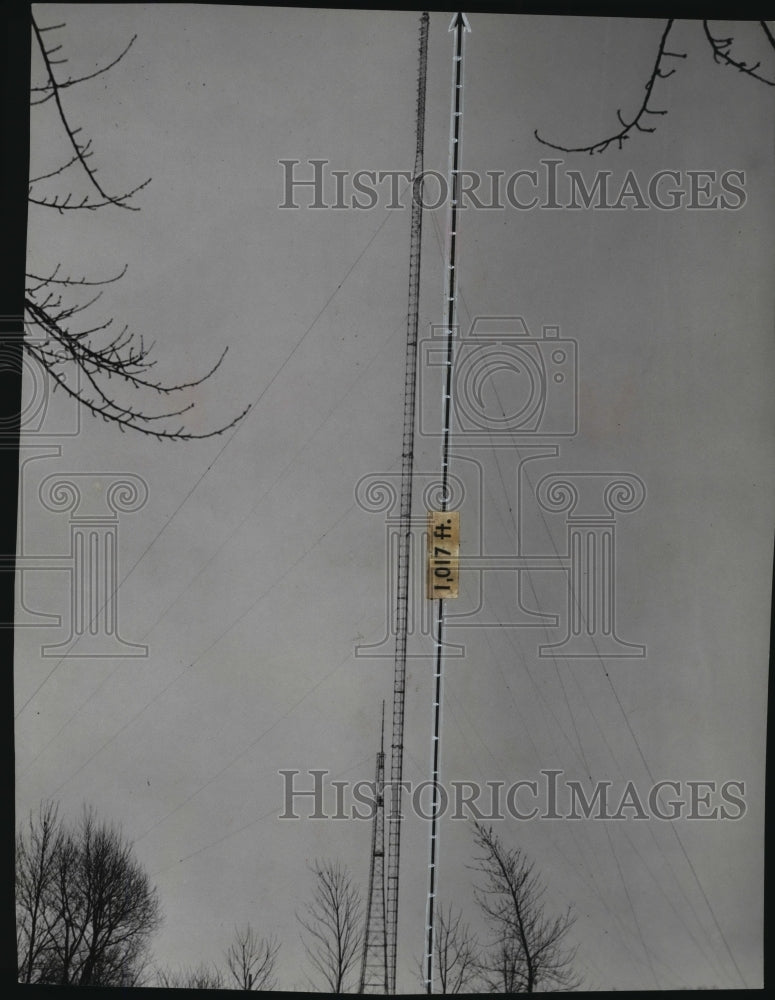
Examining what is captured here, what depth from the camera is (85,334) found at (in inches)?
107

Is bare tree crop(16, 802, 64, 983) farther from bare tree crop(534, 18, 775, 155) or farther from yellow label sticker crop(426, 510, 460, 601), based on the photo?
bare tree crop(534, 18, 775, 155)

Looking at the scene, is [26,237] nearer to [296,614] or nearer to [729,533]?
[296,614]

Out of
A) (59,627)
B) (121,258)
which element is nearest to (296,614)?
(59,627)

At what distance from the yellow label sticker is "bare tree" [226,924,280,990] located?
1163 millimetres

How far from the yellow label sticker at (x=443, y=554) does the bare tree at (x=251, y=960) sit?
1163 millimetres

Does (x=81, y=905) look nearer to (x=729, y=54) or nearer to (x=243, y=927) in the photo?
(x=243, y=927)

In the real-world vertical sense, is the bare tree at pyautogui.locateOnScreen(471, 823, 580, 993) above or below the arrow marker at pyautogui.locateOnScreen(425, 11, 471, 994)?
below

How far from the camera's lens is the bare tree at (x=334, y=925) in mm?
2709

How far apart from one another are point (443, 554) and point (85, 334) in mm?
1267

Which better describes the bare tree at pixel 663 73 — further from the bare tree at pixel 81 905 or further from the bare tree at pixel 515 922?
the bare tree at pixel 81 905
